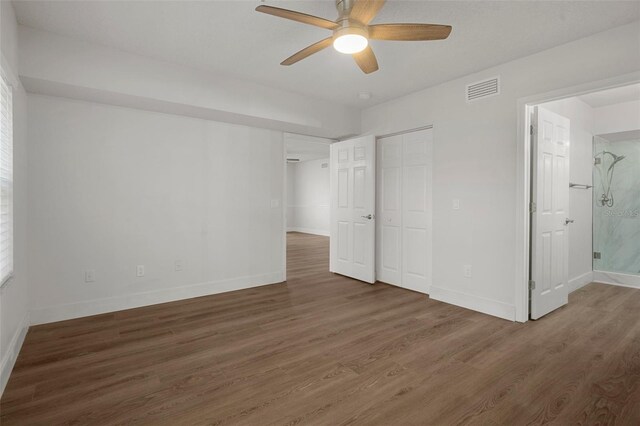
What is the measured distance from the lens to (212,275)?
4.23 metres

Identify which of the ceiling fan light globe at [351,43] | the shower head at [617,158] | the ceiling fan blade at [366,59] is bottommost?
the shower head at [617,158]

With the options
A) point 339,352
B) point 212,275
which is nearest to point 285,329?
point 339,352

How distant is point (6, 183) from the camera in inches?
92.8

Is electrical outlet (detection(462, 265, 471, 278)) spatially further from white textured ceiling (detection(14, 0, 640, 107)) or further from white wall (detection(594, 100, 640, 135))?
white wall (detection(594, 100, 640, 135))

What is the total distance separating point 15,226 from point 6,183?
0.43 m

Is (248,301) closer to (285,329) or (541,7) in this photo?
(285,329)

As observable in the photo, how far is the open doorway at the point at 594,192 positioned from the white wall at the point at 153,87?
2.96 m

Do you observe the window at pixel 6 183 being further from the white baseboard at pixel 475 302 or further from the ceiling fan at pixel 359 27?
the white baseboard at pixel 475 302

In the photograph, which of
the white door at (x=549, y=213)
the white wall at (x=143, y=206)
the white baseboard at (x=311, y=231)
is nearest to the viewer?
the white wall at (x=143, y=206)

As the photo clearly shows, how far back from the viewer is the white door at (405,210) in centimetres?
421

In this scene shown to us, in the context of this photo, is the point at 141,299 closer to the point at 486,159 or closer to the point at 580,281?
the point at 486,159

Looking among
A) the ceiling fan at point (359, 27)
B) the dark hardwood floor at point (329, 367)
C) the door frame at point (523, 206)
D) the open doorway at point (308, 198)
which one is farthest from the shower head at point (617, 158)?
the open doorway at point (308, 198)

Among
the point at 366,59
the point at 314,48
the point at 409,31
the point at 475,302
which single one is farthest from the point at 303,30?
the point at 475,302

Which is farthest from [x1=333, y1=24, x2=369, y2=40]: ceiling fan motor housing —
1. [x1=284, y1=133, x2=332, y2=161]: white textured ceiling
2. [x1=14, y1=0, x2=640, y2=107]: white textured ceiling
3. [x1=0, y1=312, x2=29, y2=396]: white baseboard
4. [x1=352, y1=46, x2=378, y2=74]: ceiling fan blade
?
[x1=284, y1=133, x2=332, y2=161]: white textured ceiling
